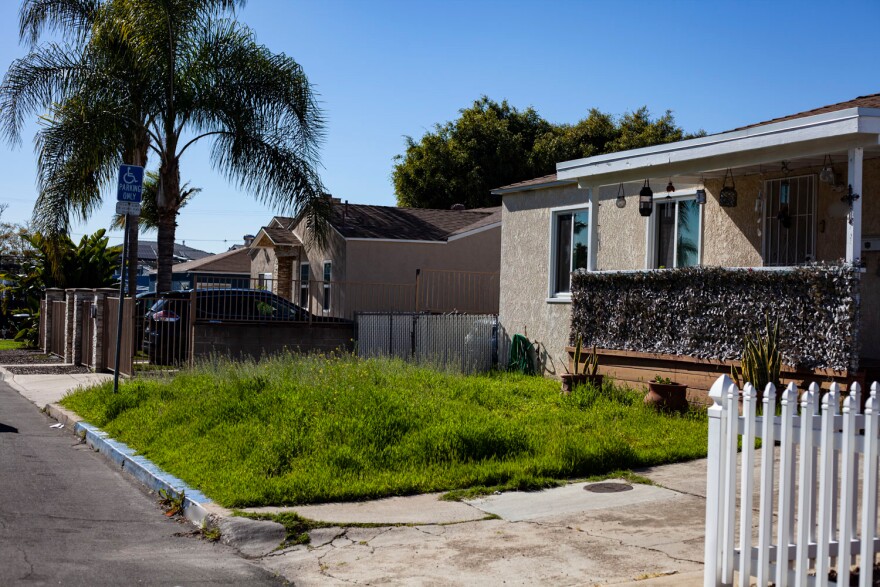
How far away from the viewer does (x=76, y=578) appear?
5.75 meters

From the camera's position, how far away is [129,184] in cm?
1272

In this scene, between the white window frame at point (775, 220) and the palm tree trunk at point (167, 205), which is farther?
the palm tree trunk at point (167, 205)

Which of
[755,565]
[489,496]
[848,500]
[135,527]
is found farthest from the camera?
[489,496]

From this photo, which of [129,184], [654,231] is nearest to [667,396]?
[654,231]

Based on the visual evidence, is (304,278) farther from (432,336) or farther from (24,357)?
(432,336)

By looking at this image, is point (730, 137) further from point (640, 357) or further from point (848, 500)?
point (848, 500)

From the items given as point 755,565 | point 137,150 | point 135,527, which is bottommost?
point 135,527

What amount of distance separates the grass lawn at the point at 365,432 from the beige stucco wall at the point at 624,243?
2.84 meters

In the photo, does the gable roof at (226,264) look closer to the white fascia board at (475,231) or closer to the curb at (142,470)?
the white fascia board at (475,231)

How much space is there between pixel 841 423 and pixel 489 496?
3772 mm

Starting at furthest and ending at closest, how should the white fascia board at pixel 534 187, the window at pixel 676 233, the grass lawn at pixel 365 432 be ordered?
the white fascia board at pixel 534 187 < the window at pixel 676 233 < the grass lawn at pixel 365 432

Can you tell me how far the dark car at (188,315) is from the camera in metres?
17.5

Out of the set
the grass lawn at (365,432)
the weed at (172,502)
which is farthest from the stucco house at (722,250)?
the weed at (172,502)

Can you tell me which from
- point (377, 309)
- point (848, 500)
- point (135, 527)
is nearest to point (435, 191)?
point (377, 309)
